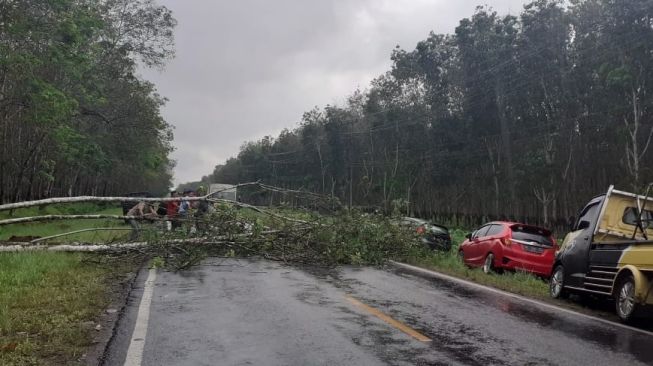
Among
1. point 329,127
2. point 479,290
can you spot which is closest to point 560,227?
point 479,290

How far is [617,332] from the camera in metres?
7.56

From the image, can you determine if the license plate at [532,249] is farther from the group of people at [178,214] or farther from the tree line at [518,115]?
the group of people at [178,214]

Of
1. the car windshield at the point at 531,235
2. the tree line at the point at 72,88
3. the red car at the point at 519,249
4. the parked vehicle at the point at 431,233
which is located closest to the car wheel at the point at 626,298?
the red car at the point at 519,249

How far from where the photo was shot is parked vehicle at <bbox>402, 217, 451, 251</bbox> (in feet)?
58.4

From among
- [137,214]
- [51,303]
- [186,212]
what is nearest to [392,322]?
[51,303]

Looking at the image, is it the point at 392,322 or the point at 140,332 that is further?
the point at 392,322

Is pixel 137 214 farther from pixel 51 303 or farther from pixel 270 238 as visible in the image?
pixel 51 303

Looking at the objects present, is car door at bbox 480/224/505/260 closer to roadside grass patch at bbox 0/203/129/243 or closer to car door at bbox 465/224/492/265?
car door at bbox 465/224/492/265

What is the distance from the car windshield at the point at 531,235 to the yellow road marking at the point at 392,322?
6.59 m

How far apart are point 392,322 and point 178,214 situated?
9.72 m

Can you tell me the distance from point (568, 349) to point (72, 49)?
2383 cm

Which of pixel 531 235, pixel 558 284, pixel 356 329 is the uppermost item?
pixel 531 235

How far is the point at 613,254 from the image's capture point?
8836 millimetres

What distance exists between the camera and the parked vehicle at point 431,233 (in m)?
17.8
